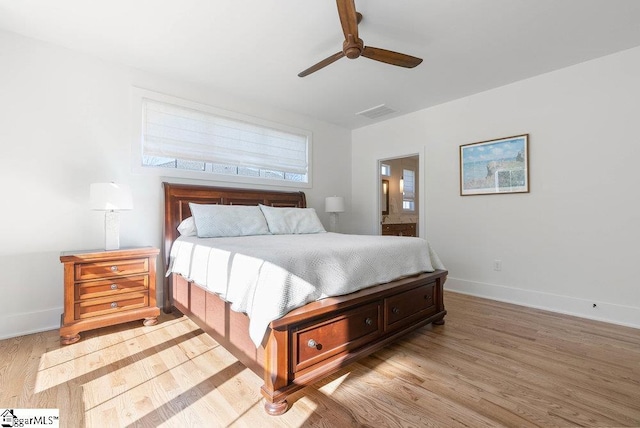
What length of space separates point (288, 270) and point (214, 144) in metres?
2.68

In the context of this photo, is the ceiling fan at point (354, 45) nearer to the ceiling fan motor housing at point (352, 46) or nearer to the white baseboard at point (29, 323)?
the ceiling fan motor housing at point (352, 46)

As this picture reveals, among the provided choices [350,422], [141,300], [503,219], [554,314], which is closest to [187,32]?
[141,300]

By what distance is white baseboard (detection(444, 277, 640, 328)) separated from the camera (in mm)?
2834

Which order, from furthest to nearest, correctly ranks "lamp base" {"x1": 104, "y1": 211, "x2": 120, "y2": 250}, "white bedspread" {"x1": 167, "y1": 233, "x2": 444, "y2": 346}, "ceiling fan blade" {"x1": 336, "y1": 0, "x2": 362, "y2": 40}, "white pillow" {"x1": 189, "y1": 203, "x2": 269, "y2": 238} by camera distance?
1. "white pillow" {"x1": 189, "y1": 203, "x2": 269, "y2": 238}
2. "lamp base" {"x1": 104, "y1": 211, "x2": 120, "y2": 250}
3. "ceiling fan blade" {"x1": 336, "y1": 0, "x2": 362, "y2": 40}
4. "white bedspread" {"x1": 167, "y1": 233, "x2": 444, "y2": 346}

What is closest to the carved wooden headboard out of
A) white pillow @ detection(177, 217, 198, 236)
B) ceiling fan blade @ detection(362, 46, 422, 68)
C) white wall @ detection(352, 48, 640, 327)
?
white pillow @ detection(177, 217, 198, 236)

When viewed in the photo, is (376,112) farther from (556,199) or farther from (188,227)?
(188,227)

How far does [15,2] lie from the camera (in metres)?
2.21

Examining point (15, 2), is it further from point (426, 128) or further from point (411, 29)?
point (426, 128)

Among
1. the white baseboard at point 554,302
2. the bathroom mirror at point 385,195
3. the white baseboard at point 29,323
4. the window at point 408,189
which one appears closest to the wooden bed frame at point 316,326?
the white baseboard at point 29,323

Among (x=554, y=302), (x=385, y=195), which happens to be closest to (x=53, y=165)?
(x=554, y=302)

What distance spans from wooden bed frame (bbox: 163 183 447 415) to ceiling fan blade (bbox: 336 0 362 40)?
1800mm

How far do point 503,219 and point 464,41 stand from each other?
6.90 feet

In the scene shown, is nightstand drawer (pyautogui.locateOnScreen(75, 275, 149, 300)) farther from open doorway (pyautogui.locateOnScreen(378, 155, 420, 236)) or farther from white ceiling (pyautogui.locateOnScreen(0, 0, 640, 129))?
open doorway (pyautogui.locateOnScreen(378, 155, 420, 236))

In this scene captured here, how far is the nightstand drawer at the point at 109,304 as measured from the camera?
2465 mm
